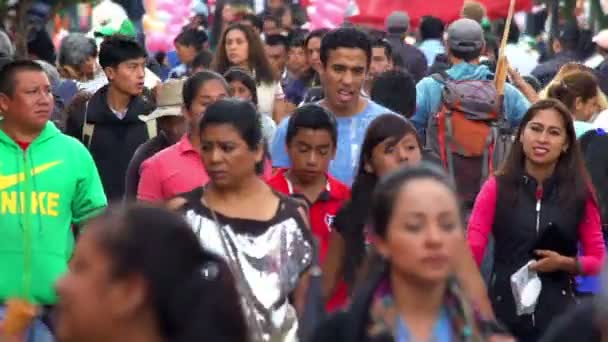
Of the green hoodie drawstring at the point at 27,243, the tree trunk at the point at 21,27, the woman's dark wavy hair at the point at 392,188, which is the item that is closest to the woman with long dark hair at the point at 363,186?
the green hoodie drawstring at the point at 27,243

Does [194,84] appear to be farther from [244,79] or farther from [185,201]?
[185,201]

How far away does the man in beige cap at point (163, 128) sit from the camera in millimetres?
9345

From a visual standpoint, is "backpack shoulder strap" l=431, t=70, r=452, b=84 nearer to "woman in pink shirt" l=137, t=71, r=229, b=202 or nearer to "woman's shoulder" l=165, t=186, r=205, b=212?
"woman in pink shirt" l=137, t=71, r=229, b=202

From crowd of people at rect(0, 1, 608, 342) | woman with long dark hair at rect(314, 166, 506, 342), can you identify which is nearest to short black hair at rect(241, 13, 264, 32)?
crowd of people at rect(0, 1, 608, 342)

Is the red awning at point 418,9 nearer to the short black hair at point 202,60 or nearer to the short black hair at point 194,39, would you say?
the short black hair at point 194,39

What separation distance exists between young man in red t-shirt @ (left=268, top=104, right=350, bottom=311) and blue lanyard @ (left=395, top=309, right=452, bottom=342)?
2.99 m

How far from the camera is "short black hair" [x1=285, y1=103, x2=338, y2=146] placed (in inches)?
335

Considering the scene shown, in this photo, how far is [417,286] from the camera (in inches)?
198

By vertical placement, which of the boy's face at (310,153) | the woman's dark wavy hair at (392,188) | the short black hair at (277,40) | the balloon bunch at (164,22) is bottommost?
the balloon bunch at (164,22)

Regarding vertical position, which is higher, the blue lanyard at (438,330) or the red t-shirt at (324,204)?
the blue lanyard at (438,330)

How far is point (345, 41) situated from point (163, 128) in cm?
112

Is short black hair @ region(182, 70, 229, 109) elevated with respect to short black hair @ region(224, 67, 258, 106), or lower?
elevated

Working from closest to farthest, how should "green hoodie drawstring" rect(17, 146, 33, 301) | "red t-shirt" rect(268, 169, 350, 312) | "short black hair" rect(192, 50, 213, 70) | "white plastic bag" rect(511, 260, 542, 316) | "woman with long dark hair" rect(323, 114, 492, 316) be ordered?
"woman with long dark hair" rect(323, 114, 492, 316)
"green hoodie drawstring" rect(17, 146, 33, 301)
"red t-shirt" rect(268, 169, 350, 312)
"white plastic bag" rect(511, 260, 542, 316)
"short black hair" rect(192, 50, 213, 70)

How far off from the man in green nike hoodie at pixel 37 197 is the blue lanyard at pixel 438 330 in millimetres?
3032
